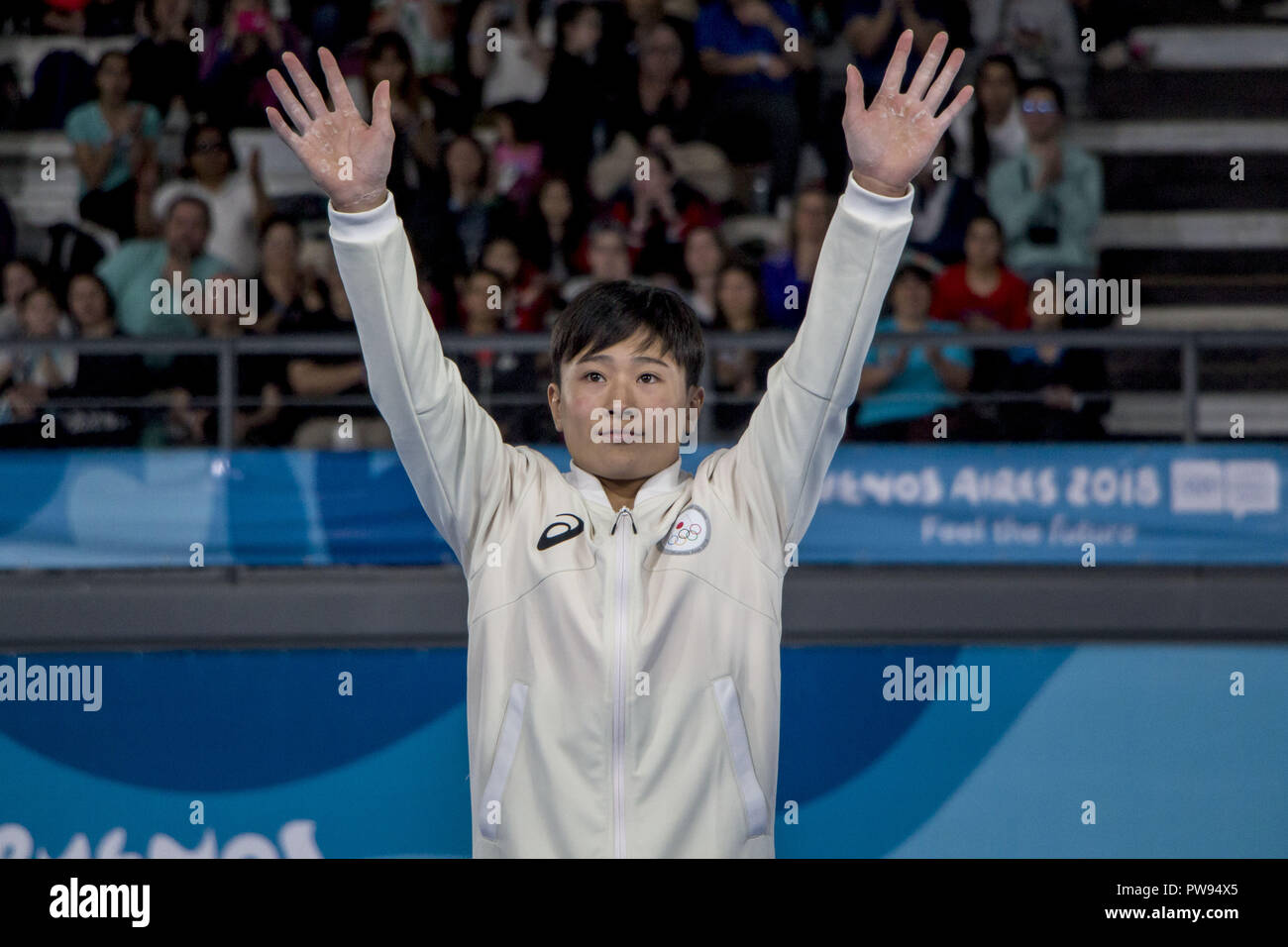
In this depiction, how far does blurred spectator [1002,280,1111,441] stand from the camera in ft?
17.6

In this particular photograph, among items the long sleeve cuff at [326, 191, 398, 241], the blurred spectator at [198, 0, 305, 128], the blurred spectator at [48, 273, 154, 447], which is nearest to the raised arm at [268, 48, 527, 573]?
the long sleeve cuff at [326, 191, 398, 241]

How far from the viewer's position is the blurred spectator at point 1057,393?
537 centimetres

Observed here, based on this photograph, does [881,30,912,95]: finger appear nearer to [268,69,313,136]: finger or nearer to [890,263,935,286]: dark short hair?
[268,69,313,136]: finger

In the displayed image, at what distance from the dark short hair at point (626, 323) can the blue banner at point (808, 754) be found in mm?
2817

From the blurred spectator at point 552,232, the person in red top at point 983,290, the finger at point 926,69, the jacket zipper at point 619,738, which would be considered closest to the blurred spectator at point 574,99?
the blurred spectator at point 552,232

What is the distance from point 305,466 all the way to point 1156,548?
2.81 meters

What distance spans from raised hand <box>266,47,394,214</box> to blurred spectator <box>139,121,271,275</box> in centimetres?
424

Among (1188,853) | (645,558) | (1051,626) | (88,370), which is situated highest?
(88,370)

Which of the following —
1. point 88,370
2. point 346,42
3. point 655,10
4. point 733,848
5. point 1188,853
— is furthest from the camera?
point 346,42

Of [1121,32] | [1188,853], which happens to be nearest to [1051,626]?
[1188,853]

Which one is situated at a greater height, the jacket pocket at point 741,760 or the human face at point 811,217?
the human face at point 811,217

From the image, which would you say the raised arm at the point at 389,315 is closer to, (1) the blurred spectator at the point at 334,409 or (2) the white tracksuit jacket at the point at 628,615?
(2) the white tracksuit jacket at the point at 628,615

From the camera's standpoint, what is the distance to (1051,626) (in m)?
5.08

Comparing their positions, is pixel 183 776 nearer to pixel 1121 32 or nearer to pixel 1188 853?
pixel 1188 853
